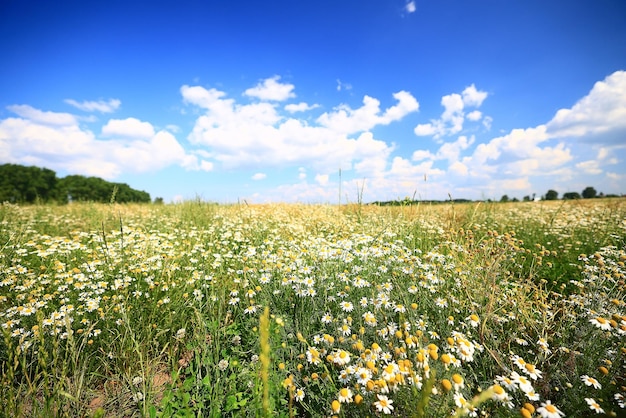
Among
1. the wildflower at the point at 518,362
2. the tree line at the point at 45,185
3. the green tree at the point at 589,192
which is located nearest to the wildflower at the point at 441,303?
the wildflower at the point at 518,362

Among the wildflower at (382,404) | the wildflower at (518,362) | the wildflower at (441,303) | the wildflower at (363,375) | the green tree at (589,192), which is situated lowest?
the wildflower at (382,404)

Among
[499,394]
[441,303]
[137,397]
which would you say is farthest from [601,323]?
[137,397]

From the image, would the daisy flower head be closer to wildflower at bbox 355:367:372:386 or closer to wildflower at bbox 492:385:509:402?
wildflower at bbox 355:367:372:386

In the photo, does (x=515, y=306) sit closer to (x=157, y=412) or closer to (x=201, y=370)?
(x=201, y=370)

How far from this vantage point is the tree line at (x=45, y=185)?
34.9 meters

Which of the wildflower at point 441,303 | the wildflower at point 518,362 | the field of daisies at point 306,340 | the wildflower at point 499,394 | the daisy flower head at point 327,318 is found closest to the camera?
the wildflower at point 499,394

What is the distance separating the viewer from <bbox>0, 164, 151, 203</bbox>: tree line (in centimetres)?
3494

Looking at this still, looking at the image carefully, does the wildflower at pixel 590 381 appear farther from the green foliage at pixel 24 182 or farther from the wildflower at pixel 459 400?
the green foliage at pixel 24 182

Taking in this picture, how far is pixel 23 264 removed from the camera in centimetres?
374

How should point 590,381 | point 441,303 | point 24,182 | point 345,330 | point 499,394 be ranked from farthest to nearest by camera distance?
point 24,182 < point 441,303 < point 345,330 < point 590,381 < point 499,394

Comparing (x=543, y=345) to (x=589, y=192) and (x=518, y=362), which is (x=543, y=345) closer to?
(x=518, y=362)

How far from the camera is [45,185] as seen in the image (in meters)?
38.6

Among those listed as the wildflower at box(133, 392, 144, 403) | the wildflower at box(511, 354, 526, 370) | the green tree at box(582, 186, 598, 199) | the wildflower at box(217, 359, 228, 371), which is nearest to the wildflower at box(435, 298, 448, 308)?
the wildflower at box(511, 354, 526, 370)

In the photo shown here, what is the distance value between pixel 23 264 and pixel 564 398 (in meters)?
5.93
